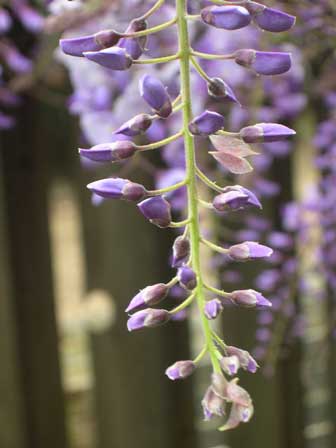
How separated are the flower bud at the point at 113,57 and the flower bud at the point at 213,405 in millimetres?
107

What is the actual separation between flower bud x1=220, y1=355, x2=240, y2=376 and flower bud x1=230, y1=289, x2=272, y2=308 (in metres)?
0.02

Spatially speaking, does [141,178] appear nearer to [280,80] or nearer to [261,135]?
[280,80]

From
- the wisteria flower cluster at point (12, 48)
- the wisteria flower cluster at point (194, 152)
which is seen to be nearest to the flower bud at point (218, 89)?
the wisteria flower cluster at point (194, 152)

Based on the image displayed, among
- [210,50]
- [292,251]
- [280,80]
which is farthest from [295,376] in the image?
[210,50]

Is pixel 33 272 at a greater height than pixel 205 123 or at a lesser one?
lesser

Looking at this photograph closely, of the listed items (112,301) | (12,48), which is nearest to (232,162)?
(12,48)

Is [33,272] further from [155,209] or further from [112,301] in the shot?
[155,209]

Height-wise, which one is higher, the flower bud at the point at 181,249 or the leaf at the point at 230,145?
the leaf at the point at 230,145

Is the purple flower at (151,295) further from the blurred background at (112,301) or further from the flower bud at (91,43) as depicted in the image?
the blurred background at (112,301)

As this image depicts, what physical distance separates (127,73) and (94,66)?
0.03 metres

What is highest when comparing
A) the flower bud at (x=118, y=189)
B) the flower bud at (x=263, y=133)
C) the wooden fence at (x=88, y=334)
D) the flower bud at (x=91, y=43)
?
the flower bud at (x=91, y=43)

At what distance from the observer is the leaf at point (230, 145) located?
24 centimetres

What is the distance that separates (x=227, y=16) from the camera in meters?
0.23

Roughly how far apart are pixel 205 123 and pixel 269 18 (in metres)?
0.04
